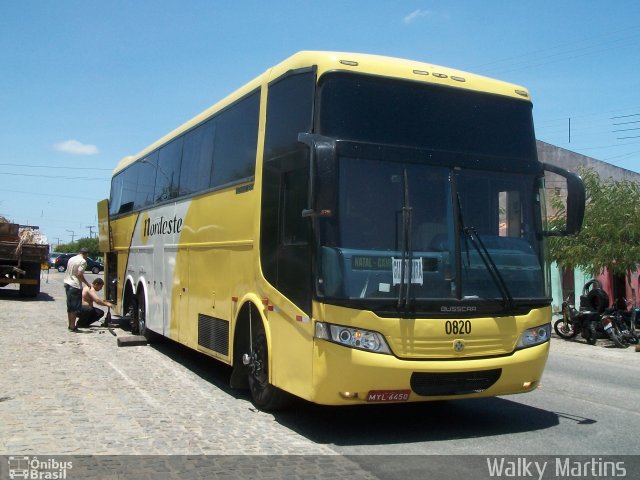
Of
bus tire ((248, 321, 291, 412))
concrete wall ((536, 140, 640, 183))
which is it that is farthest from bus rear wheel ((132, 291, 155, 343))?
concrete wall ((536, 140, 640, 183))

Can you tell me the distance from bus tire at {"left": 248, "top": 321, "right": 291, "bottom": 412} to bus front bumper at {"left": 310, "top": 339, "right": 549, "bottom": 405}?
4.12 ft

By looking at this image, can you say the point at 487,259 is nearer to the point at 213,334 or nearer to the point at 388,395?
the point at 388,395

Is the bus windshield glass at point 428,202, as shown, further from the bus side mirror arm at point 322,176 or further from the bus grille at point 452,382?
the bus grille at point 452,382

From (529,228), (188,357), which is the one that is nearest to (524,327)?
(529,228)

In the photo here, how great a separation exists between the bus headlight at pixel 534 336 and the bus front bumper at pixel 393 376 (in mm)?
245

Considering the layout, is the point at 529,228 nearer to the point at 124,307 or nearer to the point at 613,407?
the point at 613,407

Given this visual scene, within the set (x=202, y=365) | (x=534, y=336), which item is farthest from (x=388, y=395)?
(x=202, y=365)

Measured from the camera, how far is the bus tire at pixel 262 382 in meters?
7.24

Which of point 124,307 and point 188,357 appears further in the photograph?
point 124,307

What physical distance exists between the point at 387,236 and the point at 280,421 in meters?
2.42

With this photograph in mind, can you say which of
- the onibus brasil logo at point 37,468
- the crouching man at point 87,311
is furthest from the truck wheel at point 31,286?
the onibus brasil logo at point 37,468

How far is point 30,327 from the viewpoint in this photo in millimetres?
15250

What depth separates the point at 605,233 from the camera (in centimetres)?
1650

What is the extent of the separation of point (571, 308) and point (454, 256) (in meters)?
12.0
